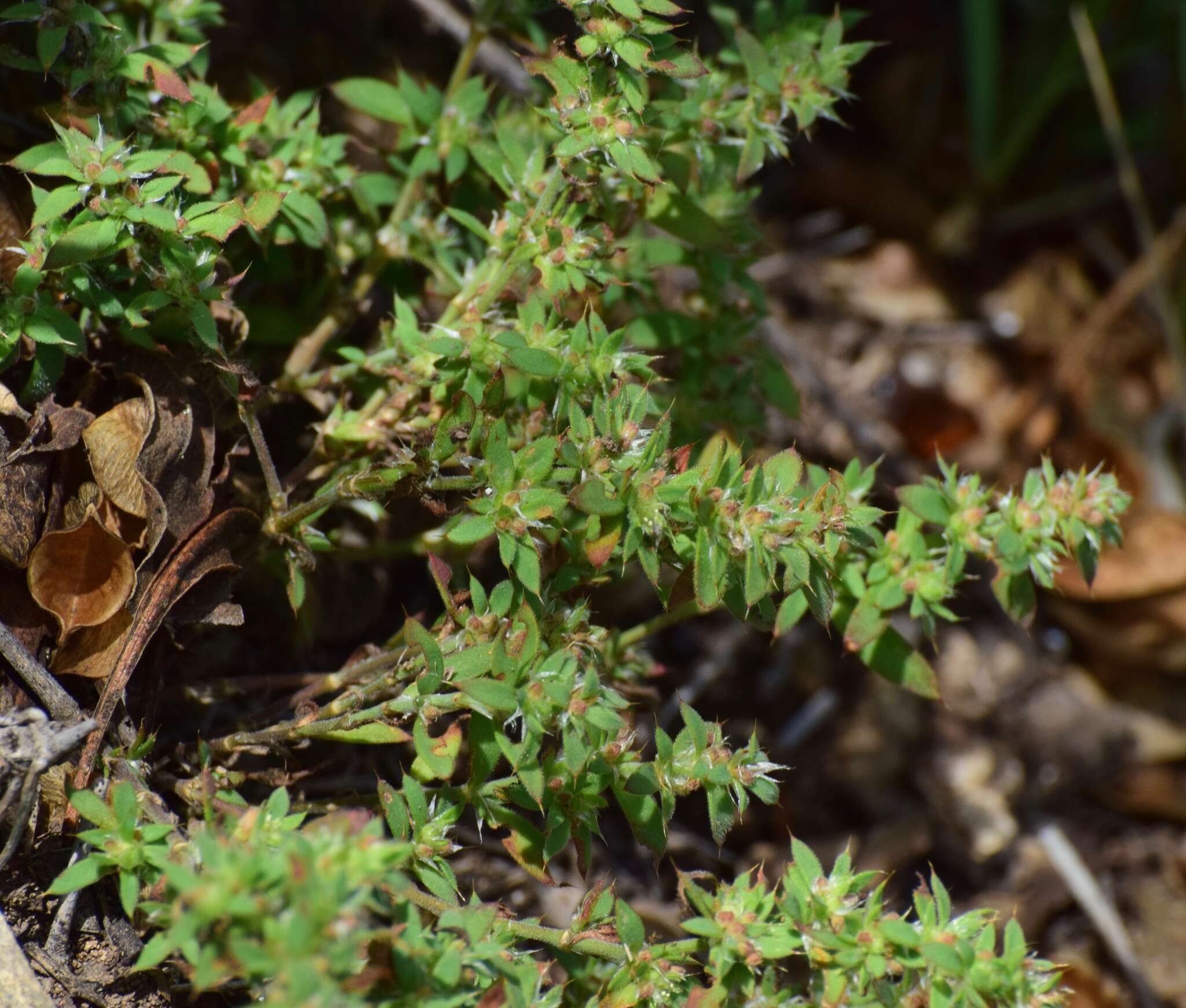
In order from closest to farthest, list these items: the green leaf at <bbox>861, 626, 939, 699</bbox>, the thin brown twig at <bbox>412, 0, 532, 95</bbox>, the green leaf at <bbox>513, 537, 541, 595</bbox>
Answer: the green leaf at <bbox>513, 537, 541, 595</bbox> → the green leaf at <bbox>861, 626, 939, 699</bbox> → the thin brown twig at <bbox>412, 0, 532, 95</bbox>

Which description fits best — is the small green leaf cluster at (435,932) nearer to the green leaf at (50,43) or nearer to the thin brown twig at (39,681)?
the thin brown twig at (39,681)

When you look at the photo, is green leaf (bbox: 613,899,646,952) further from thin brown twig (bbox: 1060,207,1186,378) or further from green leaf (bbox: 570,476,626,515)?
thin brown twig (bbox: 1060,207,1186,378)

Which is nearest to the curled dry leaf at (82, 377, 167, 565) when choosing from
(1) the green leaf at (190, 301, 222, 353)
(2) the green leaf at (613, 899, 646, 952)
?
(1) the green leaf at (190, 301, 222, 353)

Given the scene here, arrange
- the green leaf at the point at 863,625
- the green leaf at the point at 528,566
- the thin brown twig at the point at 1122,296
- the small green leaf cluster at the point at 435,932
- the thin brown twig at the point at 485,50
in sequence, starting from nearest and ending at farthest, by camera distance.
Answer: the small green leaf cluster at the point at 435,932, the green leaf at the point at 528,566, the green leaf at the point at 863,625, the thin brown twig at the point at 485,50, the thin brown twig at the point at 1122,296

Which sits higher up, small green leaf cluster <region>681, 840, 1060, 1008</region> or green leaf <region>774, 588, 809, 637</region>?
green leaf <region>774, 588, 809, 637</region>

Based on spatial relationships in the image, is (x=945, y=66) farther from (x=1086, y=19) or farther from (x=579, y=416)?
(x=579, y=416)

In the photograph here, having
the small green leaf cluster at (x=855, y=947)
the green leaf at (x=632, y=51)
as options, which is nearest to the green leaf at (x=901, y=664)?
the small green leaf cluster at (x=855, y=947)
